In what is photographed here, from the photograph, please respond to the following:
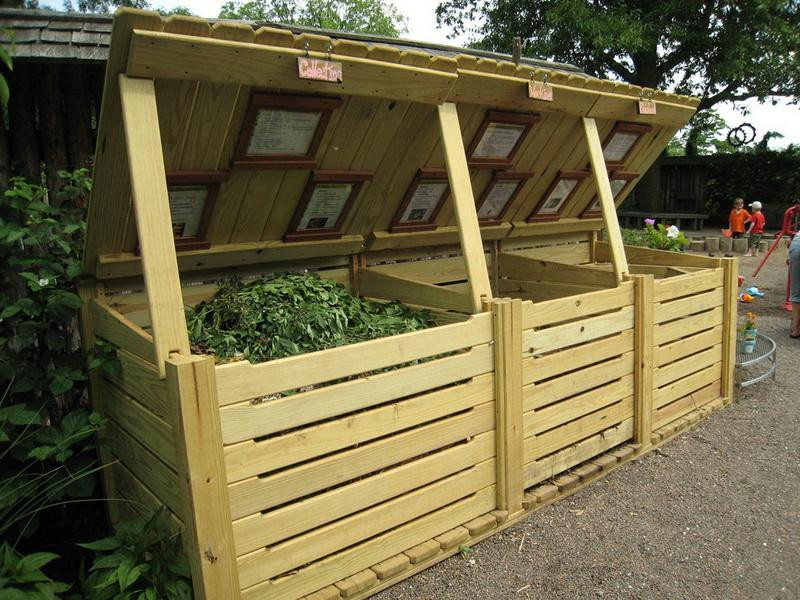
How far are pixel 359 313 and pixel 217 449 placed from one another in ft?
4.88

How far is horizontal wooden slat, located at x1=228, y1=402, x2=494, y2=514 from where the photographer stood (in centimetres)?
255

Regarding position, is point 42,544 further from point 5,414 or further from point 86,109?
point 86,109

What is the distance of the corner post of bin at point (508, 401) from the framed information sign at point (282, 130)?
1273mm

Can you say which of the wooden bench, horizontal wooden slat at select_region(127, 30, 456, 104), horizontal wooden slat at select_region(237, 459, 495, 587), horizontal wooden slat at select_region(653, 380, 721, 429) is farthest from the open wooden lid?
the wooden bench

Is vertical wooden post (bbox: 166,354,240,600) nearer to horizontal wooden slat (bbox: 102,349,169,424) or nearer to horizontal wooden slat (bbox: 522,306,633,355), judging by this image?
horizontal wooden slat (bbox: 102,349,169,424)

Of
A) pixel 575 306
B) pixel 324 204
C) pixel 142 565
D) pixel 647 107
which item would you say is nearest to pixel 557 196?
pixel 647 107

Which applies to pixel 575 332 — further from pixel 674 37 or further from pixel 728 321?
pixel 674 37

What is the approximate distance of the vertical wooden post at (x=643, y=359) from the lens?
4.39 metres

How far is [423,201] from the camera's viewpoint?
4402 mm

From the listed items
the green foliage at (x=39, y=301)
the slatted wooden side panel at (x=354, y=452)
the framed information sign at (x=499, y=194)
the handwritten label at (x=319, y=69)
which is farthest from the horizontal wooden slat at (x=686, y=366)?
the green foliage at (x=39, y=301)

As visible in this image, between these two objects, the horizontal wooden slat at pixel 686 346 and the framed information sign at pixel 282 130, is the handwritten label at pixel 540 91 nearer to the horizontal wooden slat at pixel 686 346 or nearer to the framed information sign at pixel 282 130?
the framed information sign at pixel 282 130

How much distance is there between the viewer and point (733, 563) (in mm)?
3285

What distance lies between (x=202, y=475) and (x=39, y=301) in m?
1.49

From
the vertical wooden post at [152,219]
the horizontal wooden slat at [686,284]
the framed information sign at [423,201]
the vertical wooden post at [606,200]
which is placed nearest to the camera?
the vertical wooden post at [152,219]
